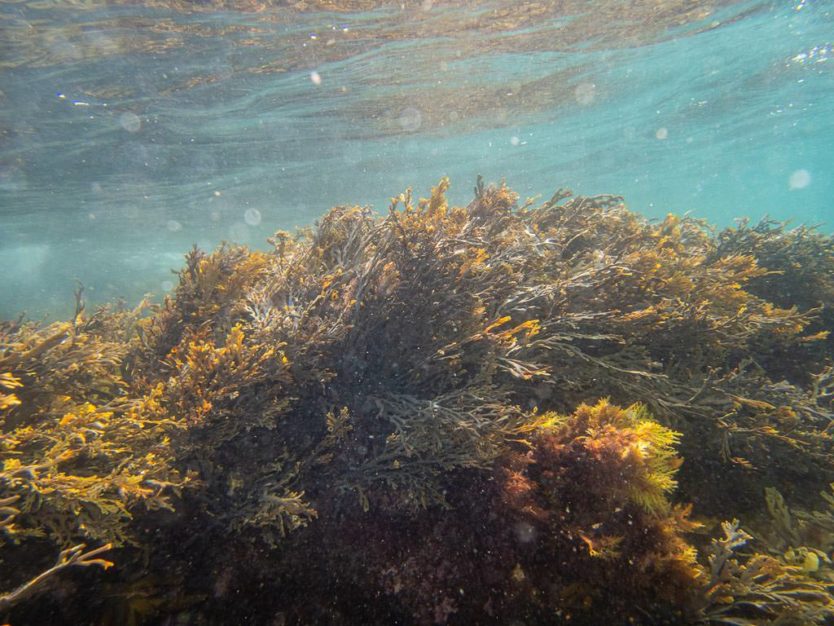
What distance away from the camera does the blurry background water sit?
937cm

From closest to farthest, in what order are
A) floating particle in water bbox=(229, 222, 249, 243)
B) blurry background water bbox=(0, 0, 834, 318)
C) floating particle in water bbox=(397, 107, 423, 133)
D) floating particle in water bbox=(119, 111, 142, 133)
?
blurry background water bbox=(0, 0, 834, 318), floating particle in water bbox=(119, 111, 142, 133), floating particle in water bbox=(397, 107, 423, 133), floating particle in water bbox=(229, 222, 249, 243)

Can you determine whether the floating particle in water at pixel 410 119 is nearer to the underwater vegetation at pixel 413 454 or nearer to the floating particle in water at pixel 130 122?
the floating particle in water at pixel 130 122

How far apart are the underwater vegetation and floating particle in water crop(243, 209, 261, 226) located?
3134 centimetres

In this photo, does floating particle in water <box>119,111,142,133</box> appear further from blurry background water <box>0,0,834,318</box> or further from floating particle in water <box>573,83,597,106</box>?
floating particle in water <box>573,83,597,106</box>

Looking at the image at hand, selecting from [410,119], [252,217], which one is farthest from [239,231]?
[410,119]

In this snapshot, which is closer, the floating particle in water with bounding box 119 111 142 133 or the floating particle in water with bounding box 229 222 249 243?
the floating particle in water with bounding box 119 111 142 133

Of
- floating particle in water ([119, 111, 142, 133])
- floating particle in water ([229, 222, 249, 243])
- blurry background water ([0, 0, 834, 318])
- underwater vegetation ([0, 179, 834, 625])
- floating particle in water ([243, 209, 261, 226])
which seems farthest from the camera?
floating particle in water ([229, 222, 249, 243])

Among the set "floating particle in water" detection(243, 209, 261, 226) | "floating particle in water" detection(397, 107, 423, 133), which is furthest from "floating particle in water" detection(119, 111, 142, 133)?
"floating particle in water" detection(243, 209, 261, 226)

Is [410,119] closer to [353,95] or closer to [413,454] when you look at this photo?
[353,95]

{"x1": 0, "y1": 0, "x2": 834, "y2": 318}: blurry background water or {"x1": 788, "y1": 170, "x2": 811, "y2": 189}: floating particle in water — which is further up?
{"x1": 788, "y1": 170, "x2": 811, "y2": 189}: floating particle in water

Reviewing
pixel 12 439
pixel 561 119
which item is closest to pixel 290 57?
pixel 12 439

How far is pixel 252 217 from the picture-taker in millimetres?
34969

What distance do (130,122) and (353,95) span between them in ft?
25.2

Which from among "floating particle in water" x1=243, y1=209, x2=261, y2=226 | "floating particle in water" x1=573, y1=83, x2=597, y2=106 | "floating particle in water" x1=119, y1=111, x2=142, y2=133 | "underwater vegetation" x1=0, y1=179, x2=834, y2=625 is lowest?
"underwater vegetation" x1=0, y1=179, x2=834, y2=625
